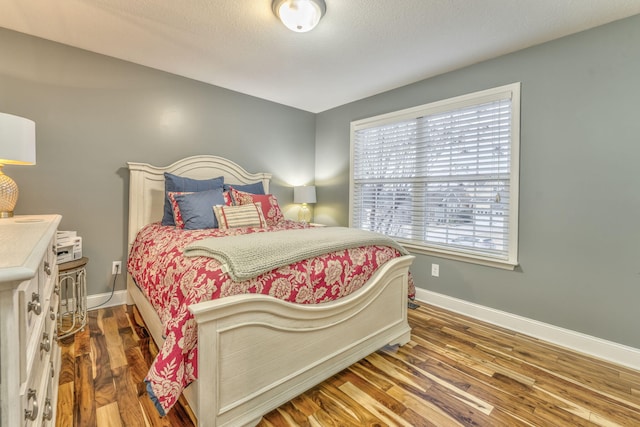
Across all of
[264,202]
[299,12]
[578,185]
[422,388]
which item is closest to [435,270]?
[578,185]

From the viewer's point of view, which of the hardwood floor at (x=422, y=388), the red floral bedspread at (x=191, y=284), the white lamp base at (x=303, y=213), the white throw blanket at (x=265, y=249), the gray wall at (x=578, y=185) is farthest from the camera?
the white lamp base at (x=303, y=213)

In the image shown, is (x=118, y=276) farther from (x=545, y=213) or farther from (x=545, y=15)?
(x=545, y=15)

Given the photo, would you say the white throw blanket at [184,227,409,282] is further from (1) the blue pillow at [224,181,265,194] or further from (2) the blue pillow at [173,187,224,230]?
(1) the blue pillow at [224,181,265,194]

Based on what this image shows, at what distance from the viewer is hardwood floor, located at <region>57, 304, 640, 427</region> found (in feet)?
4.60

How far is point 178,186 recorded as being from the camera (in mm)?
2701

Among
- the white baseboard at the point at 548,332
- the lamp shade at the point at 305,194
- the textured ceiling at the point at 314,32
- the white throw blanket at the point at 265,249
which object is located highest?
the textured ceiling at the point at 314,32

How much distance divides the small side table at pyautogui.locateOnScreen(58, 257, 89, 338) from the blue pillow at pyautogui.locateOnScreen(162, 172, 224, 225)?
0.65m

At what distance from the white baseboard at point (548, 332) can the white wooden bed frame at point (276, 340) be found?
2.86 ft

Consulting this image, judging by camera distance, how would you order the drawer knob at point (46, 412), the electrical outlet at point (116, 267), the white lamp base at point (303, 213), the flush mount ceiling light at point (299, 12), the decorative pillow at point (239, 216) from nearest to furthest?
the drawer knob at point (46, 412) < the flush mount ceiling light at point (299, 12) < the decorative pillow at point (239, 216) < the electrical outlet at point (116, 267) < the white lamp base at point (303, 213)

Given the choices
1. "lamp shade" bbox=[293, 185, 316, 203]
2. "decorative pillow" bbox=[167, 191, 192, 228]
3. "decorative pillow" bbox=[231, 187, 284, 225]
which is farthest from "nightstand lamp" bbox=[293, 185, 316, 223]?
"decorative pillow" bbox=[167, 191, 192, 228]

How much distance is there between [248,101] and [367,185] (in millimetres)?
1780

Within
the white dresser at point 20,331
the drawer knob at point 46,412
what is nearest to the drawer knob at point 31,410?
the white dresser at point 20,331

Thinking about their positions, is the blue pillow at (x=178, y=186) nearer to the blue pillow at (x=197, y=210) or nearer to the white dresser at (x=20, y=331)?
the blue pillow at (x=197, y=210)

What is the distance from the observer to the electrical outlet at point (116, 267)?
268 centimetres
